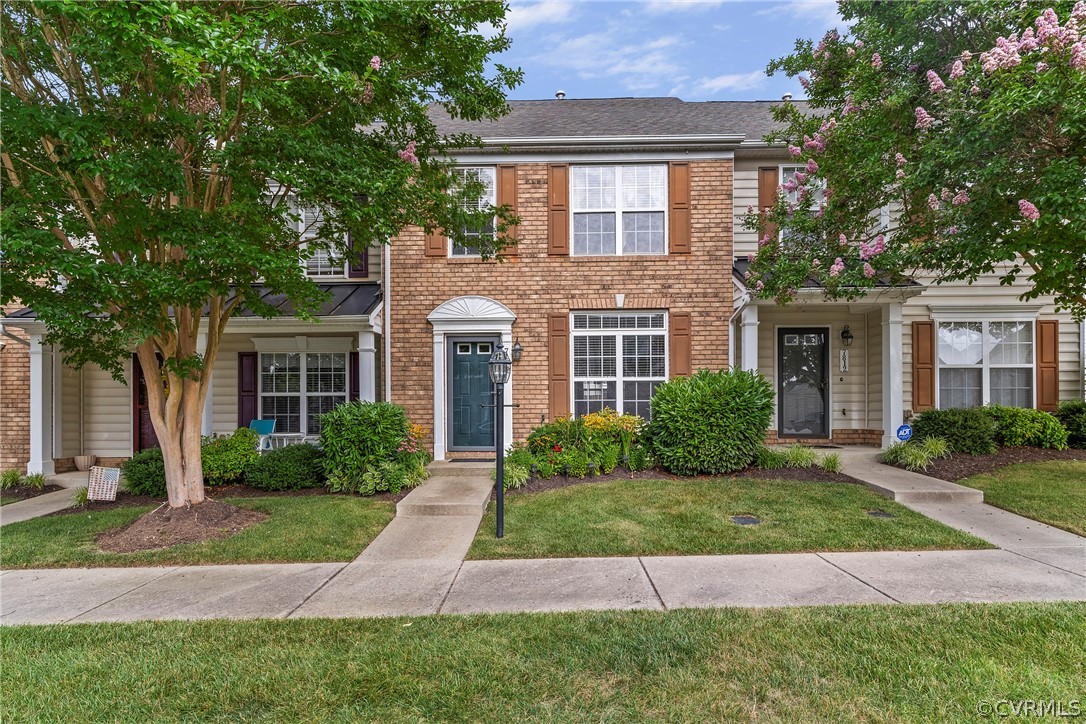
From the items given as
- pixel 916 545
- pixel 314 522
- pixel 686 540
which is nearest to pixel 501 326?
pixel 314 522

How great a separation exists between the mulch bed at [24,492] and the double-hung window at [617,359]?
8.48 meters

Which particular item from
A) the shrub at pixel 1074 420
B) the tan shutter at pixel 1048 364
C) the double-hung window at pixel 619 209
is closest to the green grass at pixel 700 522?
the double-hung window at pixel 619 209

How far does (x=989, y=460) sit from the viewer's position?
768 cm

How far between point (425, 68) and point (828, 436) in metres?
9.30

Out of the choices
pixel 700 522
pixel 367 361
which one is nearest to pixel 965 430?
pixel 700 522

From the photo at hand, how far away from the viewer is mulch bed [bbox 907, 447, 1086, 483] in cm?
725

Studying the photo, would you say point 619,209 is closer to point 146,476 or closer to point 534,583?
point 534,583

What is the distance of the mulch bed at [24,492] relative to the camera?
767 centimetres

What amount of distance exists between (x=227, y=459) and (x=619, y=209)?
7.42 m

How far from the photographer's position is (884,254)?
5906 millimetres

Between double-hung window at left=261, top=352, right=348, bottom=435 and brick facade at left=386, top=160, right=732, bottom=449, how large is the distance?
1.65m

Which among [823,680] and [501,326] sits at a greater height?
[501,326]

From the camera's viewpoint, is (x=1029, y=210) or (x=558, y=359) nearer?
(x=1029, y=210)

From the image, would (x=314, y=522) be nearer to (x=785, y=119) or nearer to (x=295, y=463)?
(x=295, y=463)
